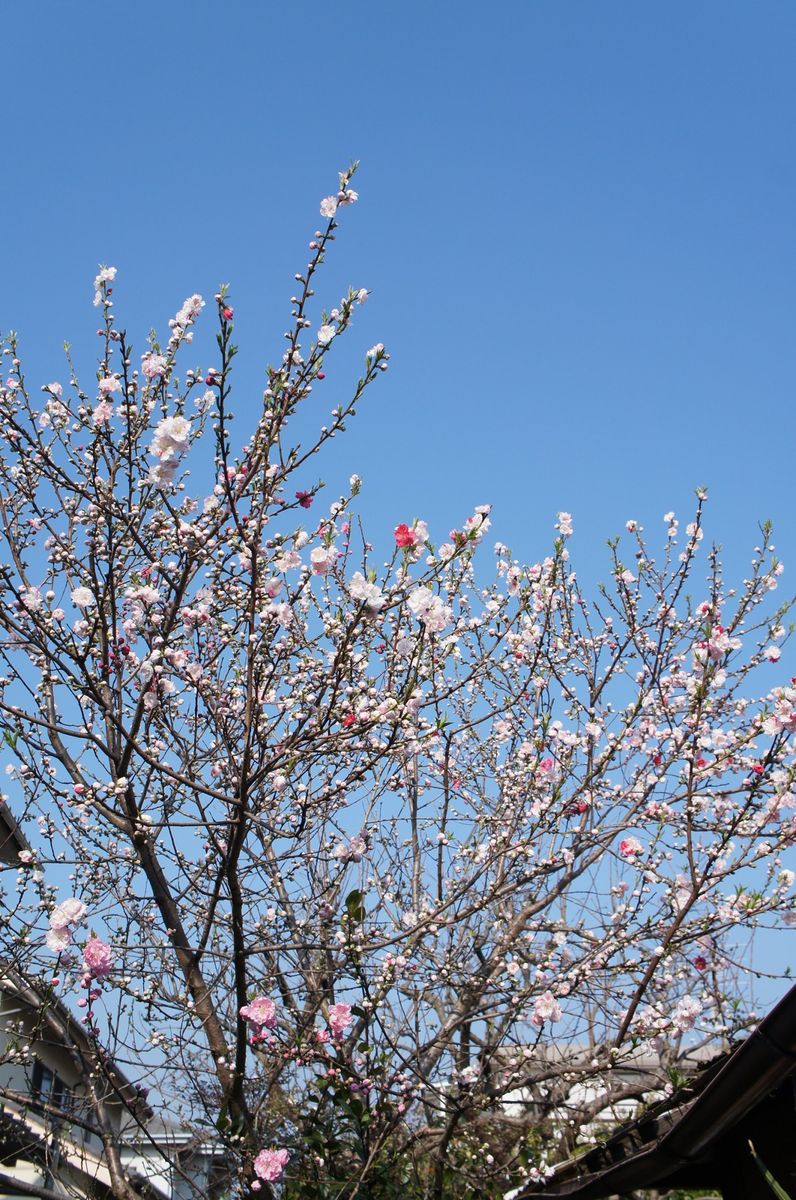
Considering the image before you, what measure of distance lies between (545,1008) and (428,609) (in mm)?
2736

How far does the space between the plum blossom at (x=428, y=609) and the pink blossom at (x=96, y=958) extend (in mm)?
2101

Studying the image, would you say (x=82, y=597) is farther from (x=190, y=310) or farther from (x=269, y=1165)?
(x=269, y=1165)

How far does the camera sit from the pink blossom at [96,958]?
171 inches

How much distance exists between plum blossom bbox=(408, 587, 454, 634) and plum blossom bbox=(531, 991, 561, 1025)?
2.58 meters

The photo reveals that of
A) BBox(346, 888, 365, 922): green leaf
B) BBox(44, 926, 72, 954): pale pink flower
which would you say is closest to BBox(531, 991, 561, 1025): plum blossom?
BBox(346, 888, 365, 922): green leaf

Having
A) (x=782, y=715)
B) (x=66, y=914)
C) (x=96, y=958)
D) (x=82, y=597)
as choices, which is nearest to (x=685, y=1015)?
(x=782, y=715)

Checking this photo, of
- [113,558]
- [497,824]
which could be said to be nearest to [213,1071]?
[497,824]

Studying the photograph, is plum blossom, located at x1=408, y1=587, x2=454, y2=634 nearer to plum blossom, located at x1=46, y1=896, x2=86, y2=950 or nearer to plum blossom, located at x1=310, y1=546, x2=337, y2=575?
plum blossom, located at x1=310, y1=546, x2=337, y2=575

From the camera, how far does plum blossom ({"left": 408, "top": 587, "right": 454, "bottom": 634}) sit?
4172 millimetres

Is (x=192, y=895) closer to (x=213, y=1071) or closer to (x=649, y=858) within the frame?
(x=213, y=1071)

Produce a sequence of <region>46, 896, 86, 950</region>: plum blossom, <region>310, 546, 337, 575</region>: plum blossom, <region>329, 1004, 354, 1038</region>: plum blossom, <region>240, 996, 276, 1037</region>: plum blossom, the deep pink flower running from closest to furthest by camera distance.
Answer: the deep pink flower, <region>310, 546, 337, 575</region>: plum blossom, <region>46, 896, 86, 950</region>: plum blossom, <region>240, 996, 276, 1037</region>: plum blossom, <region>329, 1004, 354, 1038</region>: plum blossom

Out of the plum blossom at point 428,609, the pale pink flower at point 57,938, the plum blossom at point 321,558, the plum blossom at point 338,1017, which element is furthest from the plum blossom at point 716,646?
the pale pink flower at point 57,938

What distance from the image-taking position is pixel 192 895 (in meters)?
5.47

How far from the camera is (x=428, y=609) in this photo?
4.21 m
